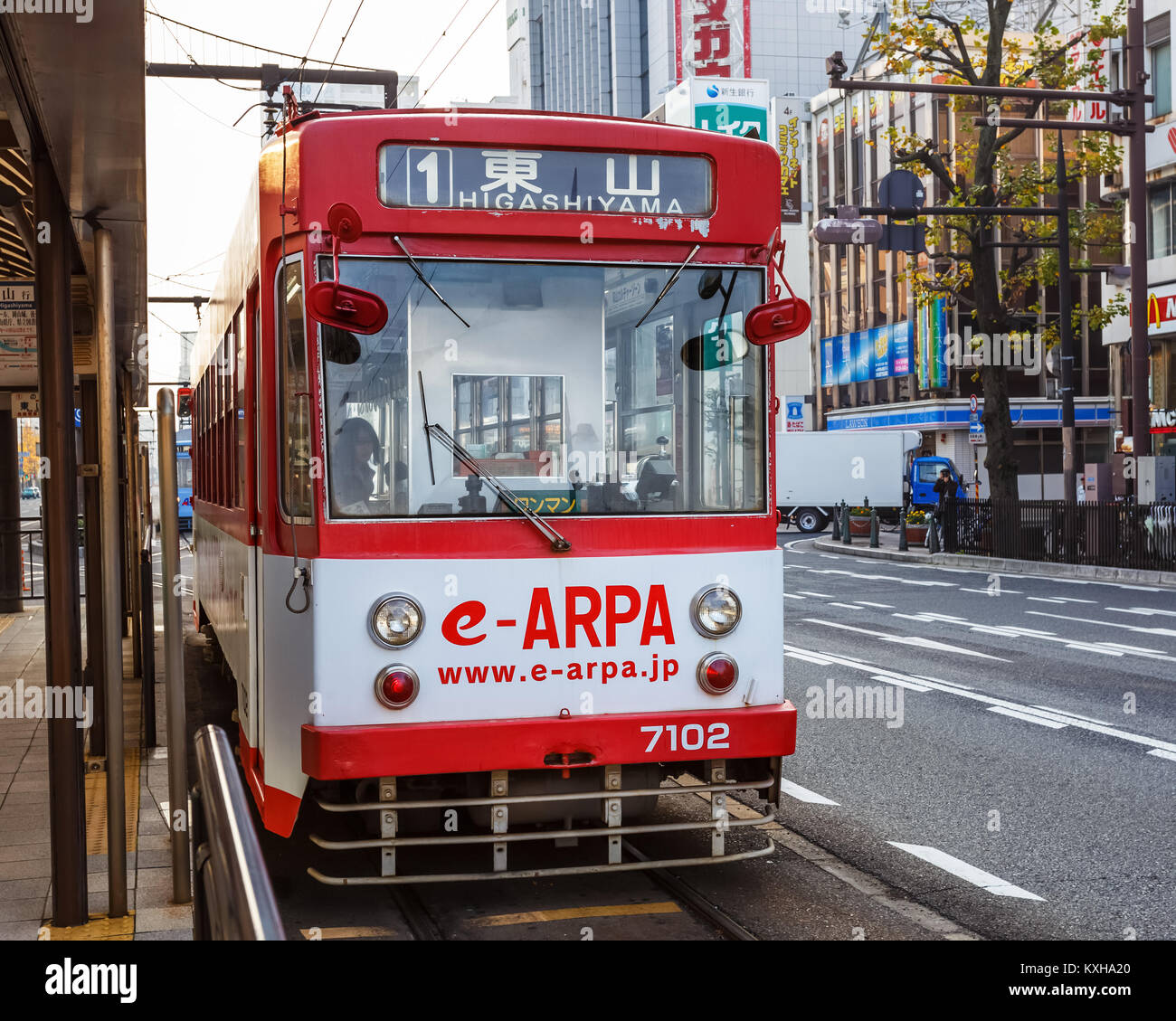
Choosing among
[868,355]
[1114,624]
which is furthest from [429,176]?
[868,355]

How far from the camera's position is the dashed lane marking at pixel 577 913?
580cm

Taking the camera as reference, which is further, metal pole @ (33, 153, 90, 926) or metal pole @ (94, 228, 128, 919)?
metal pole @ (94, 228, 128, 919)

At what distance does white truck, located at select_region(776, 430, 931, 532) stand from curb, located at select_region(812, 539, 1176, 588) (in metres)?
11.9

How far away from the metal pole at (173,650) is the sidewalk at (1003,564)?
63.3 feet

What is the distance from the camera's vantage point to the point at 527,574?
18.9 feet

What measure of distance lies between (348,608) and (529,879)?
1.74m

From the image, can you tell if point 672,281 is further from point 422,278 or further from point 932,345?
point 932,345

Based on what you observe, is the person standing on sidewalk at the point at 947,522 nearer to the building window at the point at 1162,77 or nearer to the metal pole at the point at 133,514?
the building window at the point at 1162,77

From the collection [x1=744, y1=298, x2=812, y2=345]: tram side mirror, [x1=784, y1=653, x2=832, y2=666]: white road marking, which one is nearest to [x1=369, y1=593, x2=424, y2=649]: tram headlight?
[x1=744, y1=298, x2=812, y2=345]: tram side mirror

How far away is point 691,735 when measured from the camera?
5.86 metres

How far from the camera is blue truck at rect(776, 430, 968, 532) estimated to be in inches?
1810

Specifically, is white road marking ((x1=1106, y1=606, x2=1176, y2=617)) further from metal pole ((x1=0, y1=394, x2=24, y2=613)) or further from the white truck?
the white truck

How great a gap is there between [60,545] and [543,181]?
2.50 meters
